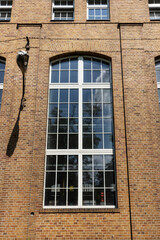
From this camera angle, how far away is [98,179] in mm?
6996

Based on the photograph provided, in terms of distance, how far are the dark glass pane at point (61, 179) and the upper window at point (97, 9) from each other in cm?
687

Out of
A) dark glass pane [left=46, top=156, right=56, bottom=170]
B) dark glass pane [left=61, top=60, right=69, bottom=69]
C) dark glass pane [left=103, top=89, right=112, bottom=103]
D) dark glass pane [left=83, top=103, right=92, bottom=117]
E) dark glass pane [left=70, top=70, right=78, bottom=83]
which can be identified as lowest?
dark glass pane [left=46, top=156, right=56, bottom=170]

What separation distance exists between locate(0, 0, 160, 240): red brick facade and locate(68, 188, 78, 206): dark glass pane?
1.13 feet

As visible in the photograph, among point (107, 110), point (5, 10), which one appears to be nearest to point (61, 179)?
point (107, 110)

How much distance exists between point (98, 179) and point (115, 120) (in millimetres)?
2163

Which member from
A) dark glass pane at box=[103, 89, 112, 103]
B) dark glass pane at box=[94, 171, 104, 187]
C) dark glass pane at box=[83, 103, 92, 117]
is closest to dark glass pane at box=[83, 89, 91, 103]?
dark glass pane at box=[83, 103, 92, 117]

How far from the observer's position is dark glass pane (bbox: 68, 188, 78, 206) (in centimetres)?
672

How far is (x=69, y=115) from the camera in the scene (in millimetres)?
7719

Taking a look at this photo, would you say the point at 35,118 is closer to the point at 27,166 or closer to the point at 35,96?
the point at 35,96

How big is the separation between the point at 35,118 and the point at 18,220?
3.37 meters

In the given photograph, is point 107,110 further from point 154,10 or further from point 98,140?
point 154,10

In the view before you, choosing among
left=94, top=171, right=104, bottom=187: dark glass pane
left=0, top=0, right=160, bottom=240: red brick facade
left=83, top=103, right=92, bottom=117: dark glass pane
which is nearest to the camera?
left=0, top=0, right=160, bottom=240: red brick facade

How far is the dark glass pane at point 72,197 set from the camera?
6719 mm

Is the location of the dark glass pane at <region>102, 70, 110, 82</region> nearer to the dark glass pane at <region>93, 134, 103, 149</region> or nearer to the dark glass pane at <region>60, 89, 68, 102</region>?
the dark glass pane at <region>60, 89, 68, 102</region>
